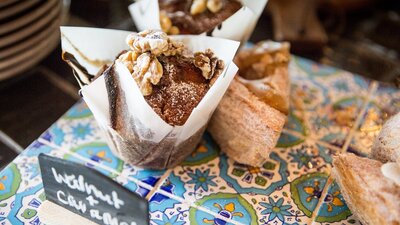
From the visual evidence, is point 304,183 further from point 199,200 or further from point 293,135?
Answer: point 199,200

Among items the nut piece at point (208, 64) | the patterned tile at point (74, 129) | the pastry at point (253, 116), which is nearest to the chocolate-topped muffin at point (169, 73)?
the nut piece at point (208, 64)

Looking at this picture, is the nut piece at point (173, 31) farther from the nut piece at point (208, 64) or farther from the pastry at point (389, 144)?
the pastry at point (389, 144)

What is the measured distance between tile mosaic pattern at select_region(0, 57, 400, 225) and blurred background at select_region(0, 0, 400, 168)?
100mm

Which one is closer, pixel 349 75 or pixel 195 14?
pixel 195 14

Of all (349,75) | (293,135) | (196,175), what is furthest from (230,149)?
(349,75)

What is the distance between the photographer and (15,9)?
123 centimetres

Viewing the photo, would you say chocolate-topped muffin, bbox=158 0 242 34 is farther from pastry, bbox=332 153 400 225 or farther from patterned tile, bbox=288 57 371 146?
pastry, bbox=332 153 400 225

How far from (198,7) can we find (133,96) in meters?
0.41

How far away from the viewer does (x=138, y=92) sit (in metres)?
0.99

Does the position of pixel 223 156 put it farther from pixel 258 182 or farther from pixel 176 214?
pixel 176 214

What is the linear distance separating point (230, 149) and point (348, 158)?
1.07ft

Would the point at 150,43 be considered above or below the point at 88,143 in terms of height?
above

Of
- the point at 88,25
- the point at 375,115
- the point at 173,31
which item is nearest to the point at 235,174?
the point at 173,31

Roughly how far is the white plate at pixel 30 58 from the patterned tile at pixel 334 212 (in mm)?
902
